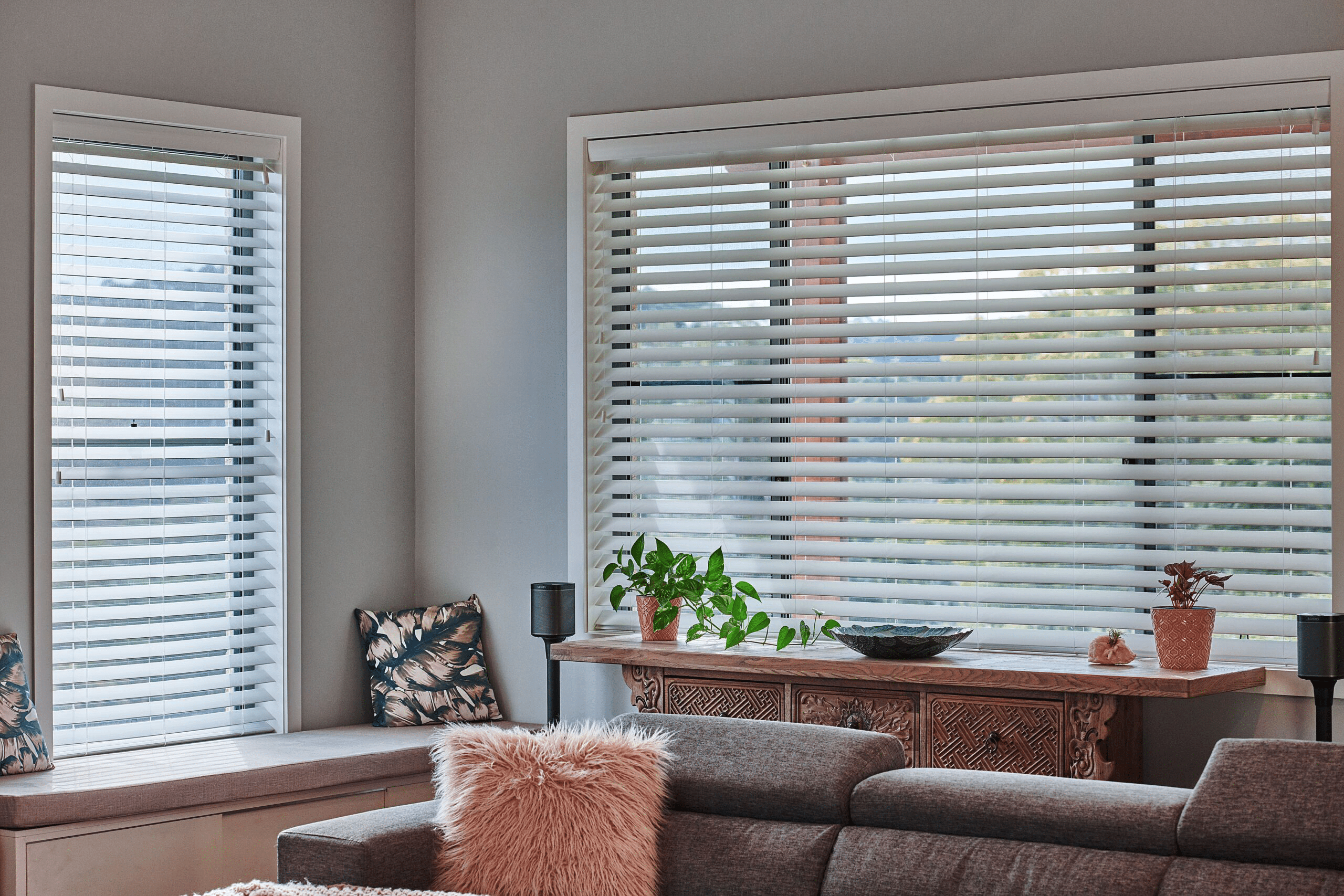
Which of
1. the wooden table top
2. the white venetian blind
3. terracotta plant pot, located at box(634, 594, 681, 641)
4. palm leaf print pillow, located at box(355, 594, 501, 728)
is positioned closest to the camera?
the wooden table top

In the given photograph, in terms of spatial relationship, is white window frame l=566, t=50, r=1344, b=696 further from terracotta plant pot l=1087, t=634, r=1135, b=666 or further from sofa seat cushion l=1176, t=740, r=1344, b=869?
sofa seat cushion l=1176, t=740, r=1344, b=869

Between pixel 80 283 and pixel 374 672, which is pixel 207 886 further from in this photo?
pixel 80 283

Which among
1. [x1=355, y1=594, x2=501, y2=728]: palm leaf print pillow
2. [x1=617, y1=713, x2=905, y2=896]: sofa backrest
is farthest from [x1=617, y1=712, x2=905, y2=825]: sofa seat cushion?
[x1=355, y1=594, x2=501, y2=728]: palm leaf print pillow

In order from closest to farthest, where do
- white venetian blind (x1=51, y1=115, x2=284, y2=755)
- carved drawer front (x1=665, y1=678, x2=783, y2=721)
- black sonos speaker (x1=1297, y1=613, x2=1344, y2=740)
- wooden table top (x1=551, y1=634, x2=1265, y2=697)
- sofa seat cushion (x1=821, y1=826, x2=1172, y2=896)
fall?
sofa seat cushion (x1=821, y1=826, x2=1172, y2=896), black sonos speaker (x1=1297, y1=613, x2=1344, y2=740), wooden table top (x1=551, y1=634, x2=1265, y2=697), carved drawer front (x1=665, y1=678, x2=783, y2=721), white venetian blind (x1=51, y1=115, x2=284, y2=755)

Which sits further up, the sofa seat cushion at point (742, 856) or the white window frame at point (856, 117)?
the white window frame at point (856, 117)

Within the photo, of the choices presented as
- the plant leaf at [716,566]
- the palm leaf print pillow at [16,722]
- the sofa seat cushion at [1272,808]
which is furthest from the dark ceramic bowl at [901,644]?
the palm leaf print pillow at [16,722]

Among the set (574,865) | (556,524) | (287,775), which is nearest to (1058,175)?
(556,524)

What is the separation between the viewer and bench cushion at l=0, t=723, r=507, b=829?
3.20 metres

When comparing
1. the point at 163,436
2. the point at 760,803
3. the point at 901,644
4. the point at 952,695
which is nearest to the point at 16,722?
the point at 163,436

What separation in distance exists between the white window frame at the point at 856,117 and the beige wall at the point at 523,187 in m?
0.07

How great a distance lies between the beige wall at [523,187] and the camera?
3836mm

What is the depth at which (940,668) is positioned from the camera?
10.8 feet

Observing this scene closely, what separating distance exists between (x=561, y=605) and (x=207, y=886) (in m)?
1.19

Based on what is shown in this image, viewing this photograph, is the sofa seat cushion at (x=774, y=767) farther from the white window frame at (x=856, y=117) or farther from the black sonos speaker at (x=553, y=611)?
the white window frame at (x=856, y=117)
